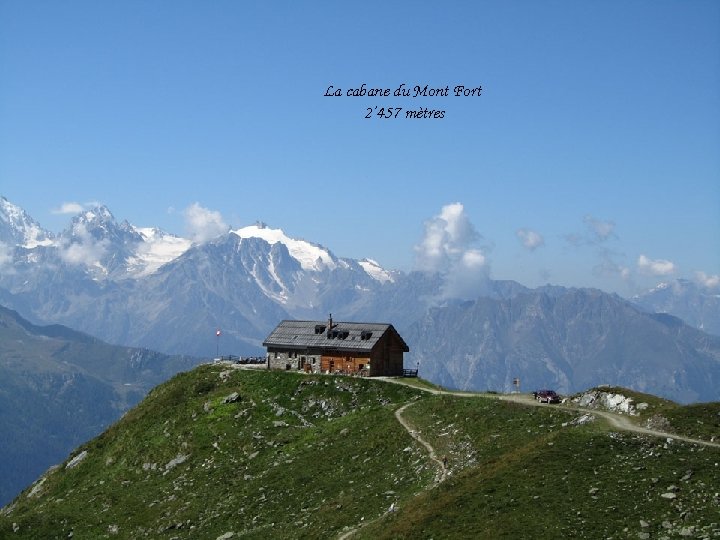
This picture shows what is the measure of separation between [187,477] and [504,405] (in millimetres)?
33491

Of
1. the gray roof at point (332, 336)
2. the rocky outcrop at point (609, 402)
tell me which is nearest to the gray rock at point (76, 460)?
the gray roof at point (332, 336)

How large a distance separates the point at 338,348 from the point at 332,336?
11.3 ft

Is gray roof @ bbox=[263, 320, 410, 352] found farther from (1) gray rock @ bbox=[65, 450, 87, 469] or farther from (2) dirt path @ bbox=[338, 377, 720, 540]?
(1) gray rock @ bbox=[65, 450, 87, 469]

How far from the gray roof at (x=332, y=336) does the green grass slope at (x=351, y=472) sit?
856 centimetres

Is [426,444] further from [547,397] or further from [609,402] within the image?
[547,397]

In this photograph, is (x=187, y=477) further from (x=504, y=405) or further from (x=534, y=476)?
(x=534, y=476)

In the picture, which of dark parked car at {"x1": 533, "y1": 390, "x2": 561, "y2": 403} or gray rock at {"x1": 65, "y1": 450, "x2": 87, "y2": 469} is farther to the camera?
gray rock at {"x1": 65, "y1": 450, "x2": 87, "y2": 469}

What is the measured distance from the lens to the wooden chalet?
107m

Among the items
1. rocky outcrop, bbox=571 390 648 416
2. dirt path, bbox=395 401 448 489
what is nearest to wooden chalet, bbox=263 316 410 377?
dirt path, bbox=395 401 448 489

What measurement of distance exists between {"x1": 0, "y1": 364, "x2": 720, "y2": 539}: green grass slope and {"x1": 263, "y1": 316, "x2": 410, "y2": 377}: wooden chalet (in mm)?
7839

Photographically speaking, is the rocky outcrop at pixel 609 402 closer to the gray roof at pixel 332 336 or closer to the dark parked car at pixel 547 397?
the dark parked car at pixel 547 397

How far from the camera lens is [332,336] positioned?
4392 inches

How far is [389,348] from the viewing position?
111m

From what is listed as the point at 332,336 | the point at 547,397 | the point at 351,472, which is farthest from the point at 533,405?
the point at 332,336
